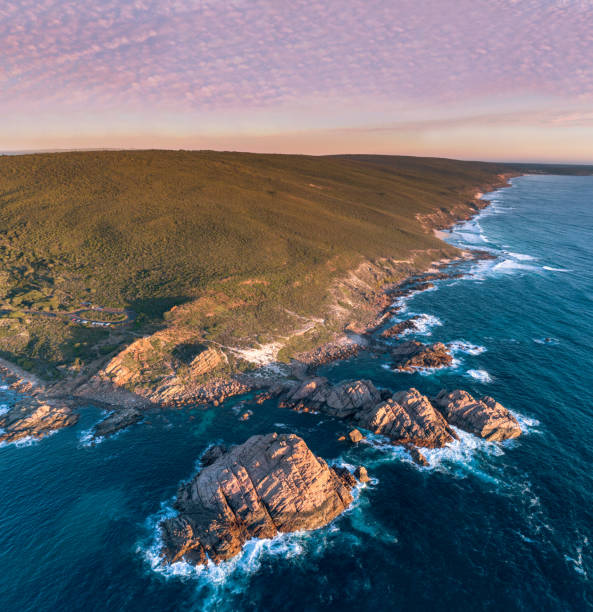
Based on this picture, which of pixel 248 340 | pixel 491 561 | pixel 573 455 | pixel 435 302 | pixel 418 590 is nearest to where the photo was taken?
pixel 418 590

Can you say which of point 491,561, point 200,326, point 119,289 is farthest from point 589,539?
point 119,289

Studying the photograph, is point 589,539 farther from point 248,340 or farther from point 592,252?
point 592,252

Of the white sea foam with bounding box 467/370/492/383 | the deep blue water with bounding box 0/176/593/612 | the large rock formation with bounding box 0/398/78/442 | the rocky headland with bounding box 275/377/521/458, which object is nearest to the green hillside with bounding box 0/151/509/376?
the large rock formation with bounding box 0/398/78/442

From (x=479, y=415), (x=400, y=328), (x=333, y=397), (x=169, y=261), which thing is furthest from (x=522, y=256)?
(x=169, y=261)

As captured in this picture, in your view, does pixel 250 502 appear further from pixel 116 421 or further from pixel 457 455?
pixel 457 455

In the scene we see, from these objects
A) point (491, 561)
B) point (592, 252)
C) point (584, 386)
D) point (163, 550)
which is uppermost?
point (592, 252)

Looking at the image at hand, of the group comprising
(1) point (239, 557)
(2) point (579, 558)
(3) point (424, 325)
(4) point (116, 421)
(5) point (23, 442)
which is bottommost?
(5) point (23, 442)

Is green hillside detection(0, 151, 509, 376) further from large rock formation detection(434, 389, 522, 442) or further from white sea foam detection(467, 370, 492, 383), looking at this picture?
large rock formation detection(434, 389, 522, 442)

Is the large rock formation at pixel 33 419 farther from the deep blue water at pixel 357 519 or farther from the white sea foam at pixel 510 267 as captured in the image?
the white sea foam at pixel 510 267
